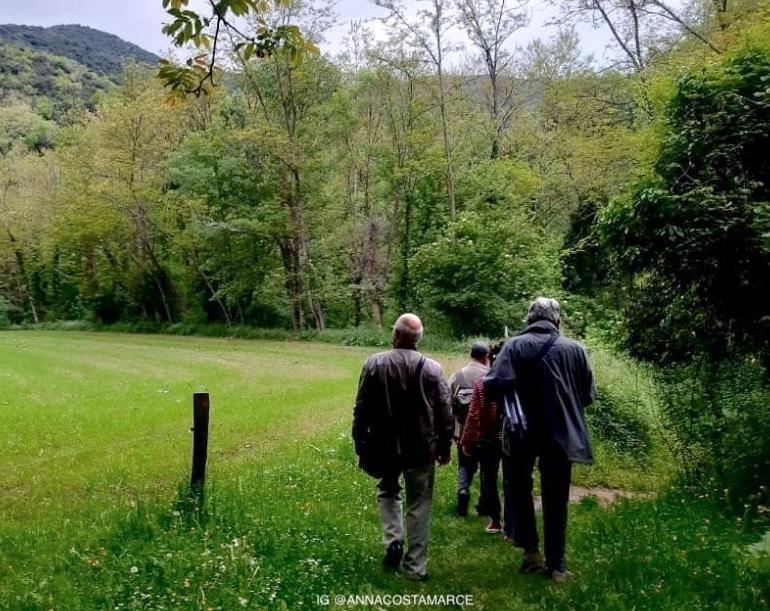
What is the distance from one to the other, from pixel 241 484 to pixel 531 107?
34.5 meters

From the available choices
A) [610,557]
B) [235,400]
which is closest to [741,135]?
[610,557]

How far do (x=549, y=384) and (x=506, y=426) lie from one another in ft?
1.68

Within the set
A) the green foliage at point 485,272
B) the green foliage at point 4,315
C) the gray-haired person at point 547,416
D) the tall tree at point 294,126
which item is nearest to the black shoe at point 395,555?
the gray-haired person at point 547,416

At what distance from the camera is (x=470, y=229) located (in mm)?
27672

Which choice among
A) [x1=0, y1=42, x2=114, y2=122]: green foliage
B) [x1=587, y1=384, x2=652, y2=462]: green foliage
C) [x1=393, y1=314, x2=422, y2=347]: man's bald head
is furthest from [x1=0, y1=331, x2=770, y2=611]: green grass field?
[x1=0, y1=42, x2=114, y2=122]: green foliage

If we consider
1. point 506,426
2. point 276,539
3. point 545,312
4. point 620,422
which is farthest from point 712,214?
point 276,539

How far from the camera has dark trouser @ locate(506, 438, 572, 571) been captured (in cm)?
494

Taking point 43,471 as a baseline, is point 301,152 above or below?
above

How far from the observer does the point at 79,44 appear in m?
158

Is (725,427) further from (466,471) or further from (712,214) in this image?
(466,471)

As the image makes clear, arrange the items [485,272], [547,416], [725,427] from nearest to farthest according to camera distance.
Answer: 1. [547,416]
2. [725,427]
3. [485,272]

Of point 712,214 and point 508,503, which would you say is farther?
point 712,214

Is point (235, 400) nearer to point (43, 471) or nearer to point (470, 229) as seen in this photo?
point (43, 471)

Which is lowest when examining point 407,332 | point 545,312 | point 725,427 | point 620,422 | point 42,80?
point 620,422
